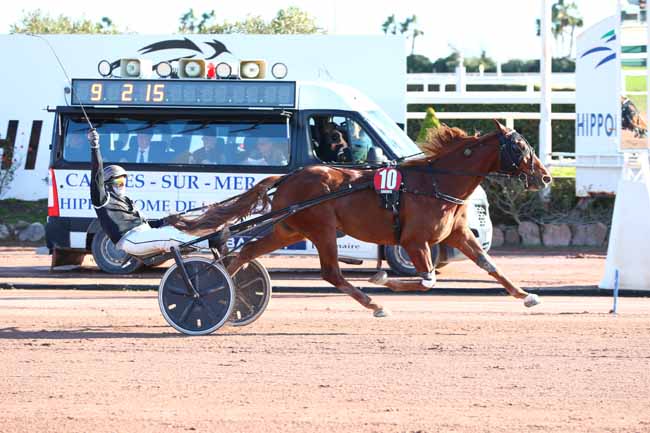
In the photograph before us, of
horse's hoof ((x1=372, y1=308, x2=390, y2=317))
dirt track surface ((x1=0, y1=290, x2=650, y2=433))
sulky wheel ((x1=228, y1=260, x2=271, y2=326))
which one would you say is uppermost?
sulky wheel ((x1=228, y1=260, x2=271, y2=326))

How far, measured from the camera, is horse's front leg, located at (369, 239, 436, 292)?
10320 mm

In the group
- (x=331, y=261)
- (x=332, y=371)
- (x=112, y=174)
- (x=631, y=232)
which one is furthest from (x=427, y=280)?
(x=631, y=232)

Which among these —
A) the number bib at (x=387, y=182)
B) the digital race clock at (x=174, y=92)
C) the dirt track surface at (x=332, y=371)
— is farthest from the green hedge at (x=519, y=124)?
the number bib at (x=387, y=182)

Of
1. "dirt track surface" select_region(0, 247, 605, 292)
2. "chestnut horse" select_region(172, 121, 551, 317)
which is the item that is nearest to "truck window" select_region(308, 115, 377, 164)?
"dirt track surface" select_region(0, 247, 605, 292)

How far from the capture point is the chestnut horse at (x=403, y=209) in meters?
10.4

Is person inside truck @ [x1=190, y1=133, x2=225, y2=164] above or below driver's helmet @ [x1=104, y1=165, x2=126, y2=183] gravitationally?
above

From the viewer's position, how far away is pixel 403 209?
10430 millimetres

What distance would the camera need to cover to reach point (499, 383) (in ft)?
26.4

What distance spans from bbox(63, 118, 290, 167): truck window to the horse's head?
204 inches

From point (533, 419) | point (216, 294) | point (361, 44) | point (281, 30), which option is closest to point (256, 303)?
point (216, 294)

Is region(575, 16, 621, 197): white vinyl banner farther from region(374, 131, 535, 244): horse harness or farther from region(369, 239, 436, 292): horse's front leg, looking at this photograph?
region(369, 239, 436, 292): horse's front leg

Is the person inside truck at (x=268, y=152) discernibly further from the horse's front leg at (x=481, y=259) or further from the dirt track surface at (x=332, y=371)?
the horse's front leg at (x=481, y=259)

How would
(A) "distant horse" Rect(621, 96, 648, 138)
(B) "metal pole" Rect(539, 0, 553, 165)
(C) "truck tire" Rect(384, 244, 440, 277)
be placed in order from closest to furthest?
(C) "truck tire" Rect(384, 244, 440, 277) → (A) "distant horse" Rect(621, 96, 648, 138) → (B) "metal pole" Rect(539, 0, 553, 165)

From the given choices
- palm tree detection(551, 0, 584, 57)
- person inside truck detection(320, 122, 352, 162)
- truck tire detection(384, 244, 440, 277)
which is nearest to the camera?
person inside truck detection(320, 122, 352, 162)
